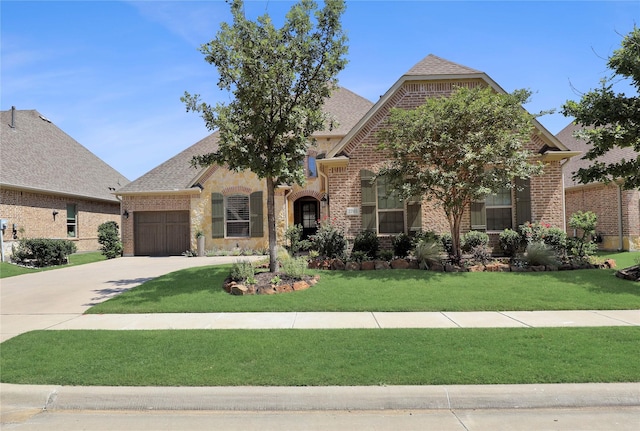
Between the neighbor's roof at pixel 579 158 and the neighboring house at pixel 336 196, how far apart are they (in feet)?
9.14

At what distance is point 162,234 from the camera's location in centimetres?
2086

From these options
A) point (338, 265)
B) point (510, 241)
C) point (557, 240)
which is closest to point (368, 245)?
point (338, 265)

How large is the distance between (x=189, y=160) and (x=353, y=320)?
16194 millimetres

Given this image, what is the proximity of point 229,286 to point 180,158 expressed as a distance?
15121 mm

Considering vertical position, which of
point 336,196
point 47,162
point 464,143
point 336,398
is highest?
point 47,162

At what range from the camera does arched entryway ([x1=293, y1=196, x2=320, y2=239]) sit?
20.7 meters

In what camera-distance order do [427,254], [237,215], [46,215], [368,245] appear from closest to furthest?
[427,254] < [368,245] < [237,215] < [46,215]

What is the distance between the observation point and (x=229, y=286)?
377 inches

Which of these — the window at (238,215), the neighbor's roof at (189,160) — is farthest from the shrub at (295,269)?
the neighbor's roof at (189,160)

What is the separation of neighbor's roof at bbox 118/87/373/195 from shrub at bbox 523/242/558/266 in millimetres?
10983

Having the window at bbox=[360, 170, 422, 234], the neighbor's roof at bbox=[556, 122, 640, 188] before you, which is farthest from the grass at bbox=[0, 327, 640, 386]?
the neighbor's roof at bbox=[556, 122, 640, 188]

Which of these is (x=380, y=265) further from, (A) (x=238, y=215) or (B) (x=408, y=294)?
(A) (x=238, y=215)

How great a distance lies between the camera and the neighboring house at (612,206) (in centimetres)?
1700

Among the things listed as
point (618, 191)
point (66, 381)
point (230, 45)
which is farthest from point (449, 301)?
point (618, 191)
